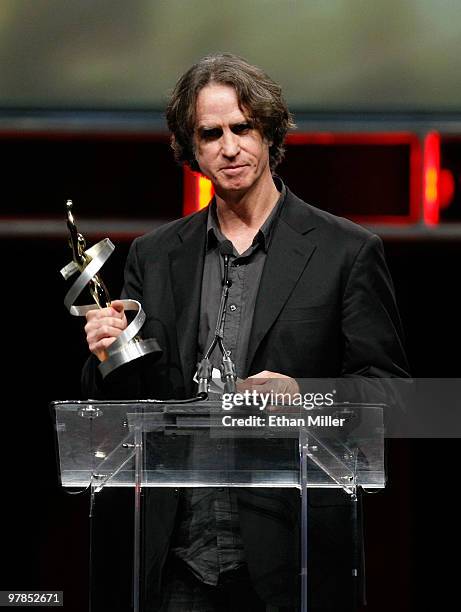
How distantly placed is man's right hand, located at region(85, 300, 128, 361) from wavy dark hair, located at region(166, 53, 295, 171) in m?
0.51

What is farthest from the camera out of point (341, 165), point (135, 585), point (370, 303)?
point (341, 165)

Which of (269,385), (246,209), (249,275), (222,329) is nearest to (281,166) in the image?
(246,209)

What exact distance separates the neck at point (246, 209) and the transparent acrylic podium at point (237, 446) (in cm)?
64

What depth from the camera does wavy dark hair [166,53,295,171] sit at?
7.97 feet

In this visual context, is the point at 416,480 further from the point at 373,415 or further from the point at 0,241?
the point at 373,415

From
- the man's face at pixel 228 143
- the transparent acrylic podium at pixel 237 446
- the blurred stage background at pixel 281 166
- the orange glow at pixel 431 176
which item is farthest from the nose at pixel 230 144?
the orange glow at pixel 431 176

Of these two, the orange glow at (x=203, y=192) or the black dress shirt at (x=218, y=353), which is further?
the orange glow at (x=203, y=192)

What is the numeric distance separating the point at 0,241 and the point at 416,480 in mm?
1461

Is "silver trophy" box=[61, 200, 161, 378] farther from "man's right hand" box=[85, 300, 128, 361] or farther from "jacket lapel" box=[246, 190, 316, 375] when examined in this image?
"jacket lapel" box=[246, 190, 316, 375]

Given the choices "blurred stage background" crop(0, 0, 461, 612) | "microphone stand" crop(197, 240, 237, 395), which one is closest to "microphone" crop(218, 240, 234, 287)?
"microphone stand" crop(197, 240, 237, 395)

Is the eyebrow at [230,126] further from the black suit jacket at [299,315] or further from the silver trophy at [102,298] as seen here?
the silver trophy at [102,298]

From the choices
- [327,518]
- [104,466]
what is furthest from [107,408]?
[327,518]

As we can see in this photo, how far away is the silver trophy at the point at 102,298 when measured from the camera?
7.04 feet

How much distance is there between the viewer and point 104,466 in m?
1.98
